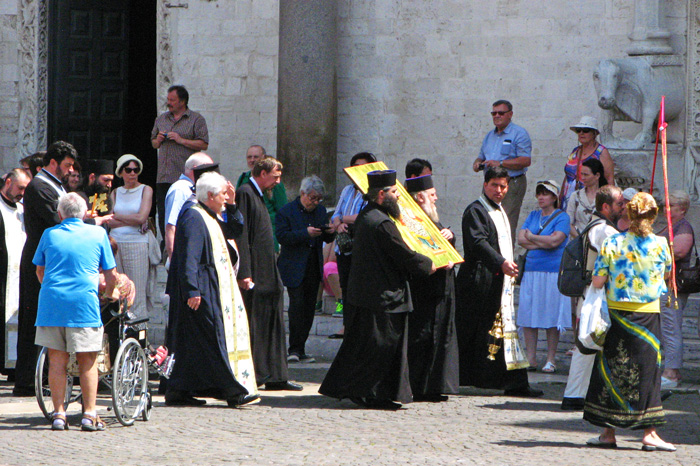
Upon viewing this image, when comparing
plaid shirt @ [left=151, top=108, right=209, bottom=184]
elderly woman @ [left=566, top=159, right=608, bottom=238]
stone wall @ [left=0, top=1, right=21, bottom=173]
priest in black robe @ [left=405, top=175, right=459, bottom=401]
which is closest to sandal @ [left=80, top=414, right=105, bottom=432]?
priest in black robe @ [left=405, top=175, right=459, bottom=401]

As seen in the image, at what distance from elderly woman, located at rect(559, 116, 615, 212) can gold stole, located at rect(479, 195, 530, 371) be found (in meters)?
2.08

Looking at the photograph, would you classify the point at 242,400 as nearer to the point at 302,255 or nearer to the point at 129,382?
the point at 129,382

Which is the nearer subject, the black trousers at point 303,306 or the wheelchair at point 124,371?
the wheelchair at point 124,371

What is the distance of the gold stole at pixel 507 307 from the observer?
8.88 m

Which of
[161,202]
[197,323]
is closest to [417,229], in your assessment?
[197,323]

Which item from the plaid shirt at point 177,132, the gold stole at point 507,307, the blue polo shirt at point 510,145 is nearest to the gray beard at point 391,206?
the gold stole at point 507,307

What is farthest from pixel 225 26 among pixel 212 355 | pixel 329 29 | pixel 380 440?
pixel 380 440

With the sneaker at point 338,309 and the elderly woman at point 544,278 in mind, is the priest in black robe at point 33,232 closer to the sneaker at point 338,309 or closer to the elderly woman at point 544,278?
the sneaker at point 338,309

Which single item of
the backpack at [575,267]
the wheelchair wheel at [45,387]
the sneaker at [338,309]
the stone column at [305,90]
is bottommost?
the wheelchair wheel at [45,387]

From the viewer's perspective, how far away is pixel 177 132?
12727 millimetres

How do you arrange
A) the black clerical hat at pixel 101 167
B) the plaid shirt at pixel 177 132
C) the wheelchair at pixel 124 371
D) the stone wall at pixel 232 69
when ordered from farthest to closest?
the stone wall at pixel 232 69 < the plaid shirt at pixel 177 132 < the black clerical hat at pixel 101 167 < the wheelchair at pixel 124 371

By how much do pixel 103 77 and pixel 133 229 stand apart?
245 inches

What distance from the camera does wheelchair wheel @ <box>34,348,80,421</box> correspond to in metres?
7.48

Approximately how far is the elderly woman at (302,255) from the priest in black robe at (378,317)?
1.91 metres
